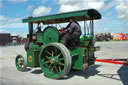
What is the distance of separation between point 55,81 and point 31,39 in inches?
91.0

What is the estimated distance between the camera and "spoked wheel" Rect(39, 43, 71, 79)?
4.24 meters

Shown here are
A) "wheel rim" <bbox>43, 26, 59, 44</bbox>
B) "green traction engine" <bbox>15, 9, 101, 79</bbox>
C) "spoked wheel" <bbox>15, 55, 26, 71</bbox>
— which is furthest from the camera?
"spoked wheel" <bbox>15, 55, 26, 71</bbox>

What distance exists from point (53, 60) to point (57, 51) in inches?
16.8

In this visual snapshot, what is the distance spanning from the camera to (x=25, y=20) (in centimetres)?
548

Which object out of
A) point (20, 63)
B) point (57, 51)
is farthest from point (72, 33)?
point (20, 63)

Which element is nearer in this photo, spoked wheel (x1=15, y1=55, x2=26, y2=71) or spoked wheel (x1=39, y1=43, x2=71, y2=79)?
spoked wheel (x1=39, y1=43, x2=71, y2=79)

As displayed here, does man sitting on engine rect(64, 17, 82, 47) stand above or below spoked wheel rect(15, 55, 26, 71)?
above

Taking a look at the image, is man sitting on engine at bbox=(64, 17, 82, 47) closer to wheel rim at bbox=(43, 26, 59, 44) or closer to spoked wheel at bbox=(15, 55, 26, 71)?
wheel rim at bbox=(43, 26, 59, 44)

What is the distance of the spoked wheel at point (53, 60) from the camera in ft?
13.9

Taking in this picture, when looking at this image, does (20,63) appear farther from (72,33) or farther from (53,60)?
(72,33)

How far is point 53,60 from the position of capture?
14.5 ft

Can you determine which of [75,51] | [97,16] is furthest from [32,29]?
[97,16]

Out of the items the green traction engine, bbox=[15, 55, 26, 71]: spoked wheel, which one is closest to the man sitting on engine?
the green traction engine

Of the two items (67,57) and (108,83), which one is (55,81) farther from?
(108,83)
